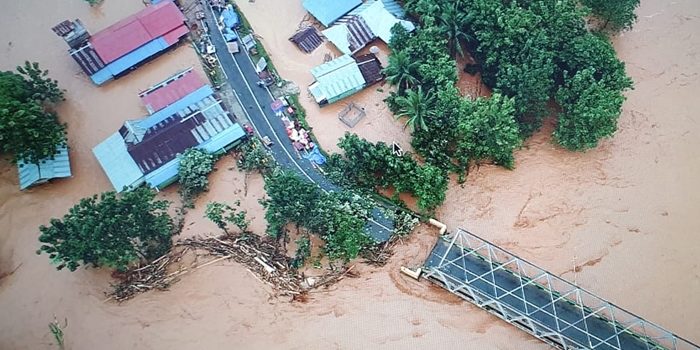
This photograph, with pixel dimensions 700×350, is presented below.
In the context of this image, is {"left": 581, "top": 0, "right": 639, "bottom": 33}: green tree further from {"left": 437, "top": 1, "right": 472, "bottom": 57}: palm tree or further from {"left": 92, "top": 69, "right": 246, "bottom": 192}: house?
{"left": 92, "top": 69, "right": 246, "bottom": 192}: house

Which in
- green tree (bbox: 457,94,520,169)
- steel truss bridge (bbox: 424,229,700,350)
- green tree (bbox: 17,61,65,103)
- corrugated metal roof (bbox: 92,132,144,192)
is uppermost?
green tree (bbox: 17,61,65,103)

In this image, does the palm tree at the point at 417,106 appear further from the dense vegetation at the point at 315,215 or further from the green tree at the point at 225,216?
the green tree at the point at 225,216

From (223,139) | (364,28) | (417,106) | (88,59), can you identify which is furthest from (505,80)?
(88,59)

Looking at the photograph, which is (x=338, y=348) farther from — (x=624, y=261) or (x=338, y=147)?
(x=624, y=261)

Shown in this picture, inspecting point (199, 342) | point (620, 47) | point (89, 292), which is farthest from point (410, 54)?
point (89, 292)

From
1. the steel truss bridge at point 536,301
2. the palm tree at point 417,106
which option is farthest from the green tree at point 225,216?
the palm tree at point 417,106

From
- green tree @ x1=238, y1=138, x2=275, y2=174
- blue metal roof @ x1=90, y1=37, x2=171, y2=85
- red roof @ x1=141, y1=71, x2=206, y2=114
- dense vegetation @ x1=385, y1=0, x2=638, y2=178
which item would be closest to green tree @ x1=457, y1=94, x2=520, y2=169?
dense vegetation @ x1=385, y1=0, x2=638, y2=178

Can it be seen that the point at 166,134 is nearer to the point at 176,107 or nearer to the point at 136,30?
the point at 176,107
